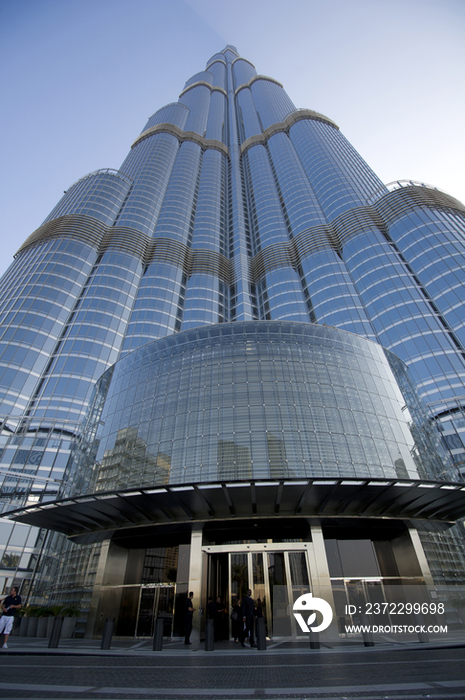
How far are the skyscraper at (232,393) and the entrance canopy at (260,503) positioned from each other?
13 centimetres

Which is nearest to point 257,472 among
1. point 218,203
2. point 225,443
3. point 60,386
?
point 225,443

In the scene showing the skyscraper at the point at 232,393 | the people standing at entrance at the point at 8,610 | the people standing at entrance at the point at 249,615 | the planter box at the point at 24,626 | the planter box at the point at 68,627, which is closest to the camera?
the people standing at entrance at the point at 8,610

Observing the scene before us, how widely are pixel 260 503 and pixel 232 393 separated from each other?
643 cm

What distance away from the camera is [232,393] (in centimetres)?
2138

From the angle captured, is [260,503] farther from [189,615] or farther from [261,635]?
[261,635]

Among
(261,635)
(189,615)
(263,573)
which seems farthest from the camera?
(263,573)

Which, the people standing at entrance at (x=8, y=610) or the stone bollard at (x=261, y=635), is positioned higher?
the people standing at entrance at (x=8, y=610)

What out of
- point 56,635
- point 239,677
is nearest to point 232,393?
point 56,635

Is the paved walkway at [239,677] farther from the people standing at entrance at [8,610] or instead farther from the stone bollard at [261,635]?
the stone bollard at [261,635]

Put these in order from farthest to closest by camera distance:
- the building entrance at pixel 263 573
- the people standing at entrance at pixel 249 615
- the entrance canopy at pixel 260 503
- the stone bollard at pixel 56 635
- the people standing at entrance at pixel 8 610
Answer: the building entrance at pixel 263 573 → the entrance canopy at pixel 260 503 → the stone bollard at pixel 56 635 → the people standing at entrance at pixel 249 615 → the people standing at entrance at pixel 8 610

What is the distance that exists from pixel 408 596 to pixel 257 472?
25.2ft

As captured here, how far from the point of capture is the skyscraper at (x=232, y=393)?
17641mm

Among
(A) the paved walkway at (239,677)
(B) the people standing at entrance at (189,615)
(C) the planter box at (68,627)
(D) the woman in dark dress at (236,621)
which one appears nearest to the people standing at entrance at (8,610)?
(A) the paved walkway at (239,677)

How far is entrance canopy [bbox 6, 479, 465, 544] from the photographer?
Answer: 1571 centimetres
